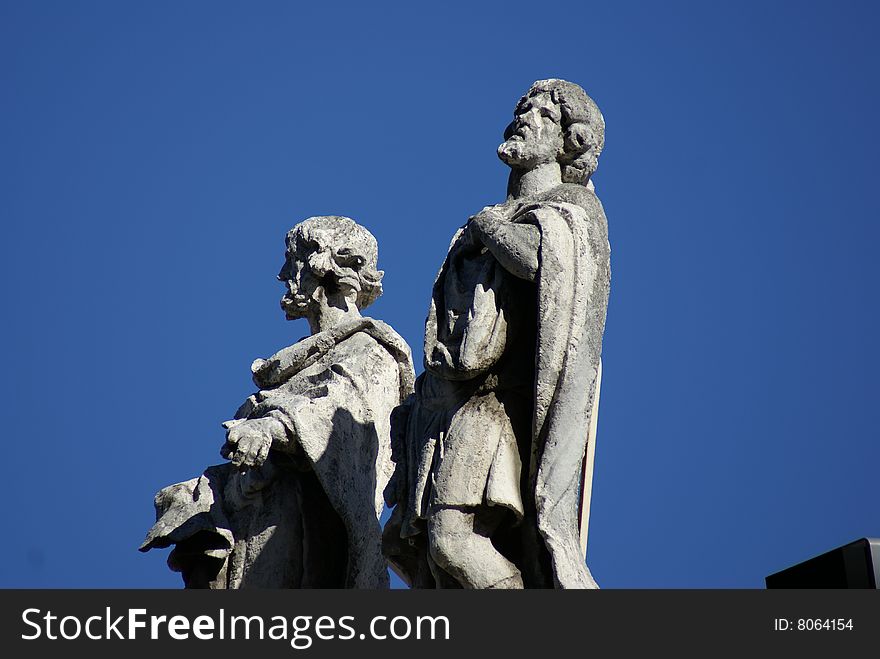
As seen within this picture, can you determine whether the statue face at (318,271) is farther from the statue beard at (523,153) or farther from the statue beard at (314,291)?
the statue beard at (523,153)

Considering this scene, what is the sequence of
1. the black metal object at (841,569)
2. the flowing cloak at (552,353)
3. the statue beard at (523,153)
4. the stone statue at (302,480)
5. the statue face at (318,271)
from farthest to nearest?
the statue face at (318,271)
the stone statue at (302,480)
the statue beard at (523,153)
the flowing cloak at (552,353)
the black metal object at (841,569)

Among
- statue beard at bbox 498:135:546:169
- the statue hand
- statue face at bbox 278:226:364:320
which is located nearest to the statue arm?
statue beard at bbox 498:135:546:169

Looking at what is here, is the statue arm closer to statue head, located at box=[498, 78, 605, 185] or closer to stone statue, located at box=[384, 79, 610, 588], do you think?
stone statue, located at box=[384, 79, 610, 588]

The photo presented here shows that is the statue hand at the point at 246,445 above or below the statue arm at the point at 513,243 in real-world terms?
below

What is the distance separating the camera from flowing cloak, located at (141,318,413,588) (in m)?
13.7

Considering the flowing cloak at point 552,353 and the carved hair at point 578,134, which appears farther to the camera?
the carved hair at point 578,134

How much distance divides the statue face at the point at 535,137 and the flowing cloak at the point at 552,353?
38cm

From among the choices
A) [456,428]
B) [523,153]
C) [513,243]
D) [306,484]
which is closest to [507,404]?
[456,428]

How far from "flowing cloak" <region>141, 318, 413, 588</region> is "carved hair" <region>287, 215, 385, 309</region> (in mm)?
587

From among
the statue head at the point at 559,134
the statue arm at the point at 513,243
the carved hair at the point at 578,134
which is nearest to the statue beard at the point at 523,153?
the statue head at the point at 559,134

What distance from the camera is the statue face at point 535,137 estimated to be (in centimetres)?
1269

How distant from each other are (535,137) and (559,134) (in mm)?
155
